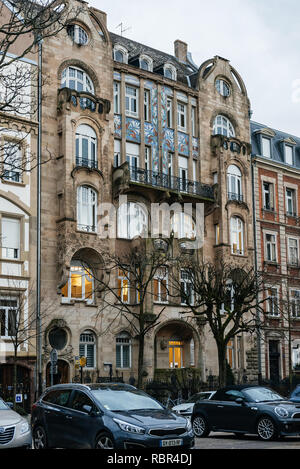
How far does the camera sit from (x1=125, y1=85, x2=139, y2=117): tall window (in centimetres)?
4197

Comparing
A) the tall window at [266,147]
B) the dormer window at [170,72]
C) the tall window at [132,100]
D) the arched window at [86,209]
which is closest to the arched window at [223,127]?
the tall window at [266,147]

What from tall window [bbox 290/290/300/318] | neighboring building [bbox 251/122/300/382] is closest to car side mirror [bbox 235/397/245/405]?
neighboring building [bbox 251/122/300/382]

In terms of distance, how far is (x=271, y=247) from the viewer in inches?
1913

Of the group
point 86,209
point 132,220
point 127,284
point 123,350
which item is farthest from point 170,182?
point 123,350

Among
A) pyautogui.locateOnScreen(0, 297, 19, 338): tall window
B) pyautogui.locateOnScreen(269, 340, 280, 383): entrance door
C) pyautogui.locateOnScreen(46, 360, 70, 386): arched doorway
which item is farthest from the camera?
pyautogui.locateOnScreen(269, 340, 280, 383): entrance door

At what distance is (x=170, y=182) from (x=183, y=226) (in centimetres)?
277

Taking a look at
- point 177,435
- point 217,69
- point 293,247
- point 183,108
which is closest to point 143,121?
point 183,108

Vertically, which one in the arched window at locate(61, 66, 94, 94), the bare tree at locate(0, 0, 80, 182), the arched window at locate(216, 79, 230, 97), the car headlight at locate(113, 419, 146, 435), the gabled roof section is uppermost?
the gabled roof section

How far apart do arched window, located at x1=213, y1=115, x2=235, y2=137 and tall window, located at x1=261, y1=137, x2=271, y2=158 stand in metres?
3.63

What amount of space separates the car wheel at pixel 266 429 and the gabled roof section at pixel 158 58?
29.0 m

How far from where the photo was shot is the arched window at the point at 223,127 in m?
47.2

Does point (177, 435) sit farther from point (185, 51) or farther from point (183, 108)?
point (185, 51)

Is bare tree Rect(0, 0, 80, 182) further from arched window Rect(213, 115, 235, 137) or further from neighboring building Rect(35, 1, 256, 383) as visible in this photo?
arched window Rect(213, 115, 235, 137)
